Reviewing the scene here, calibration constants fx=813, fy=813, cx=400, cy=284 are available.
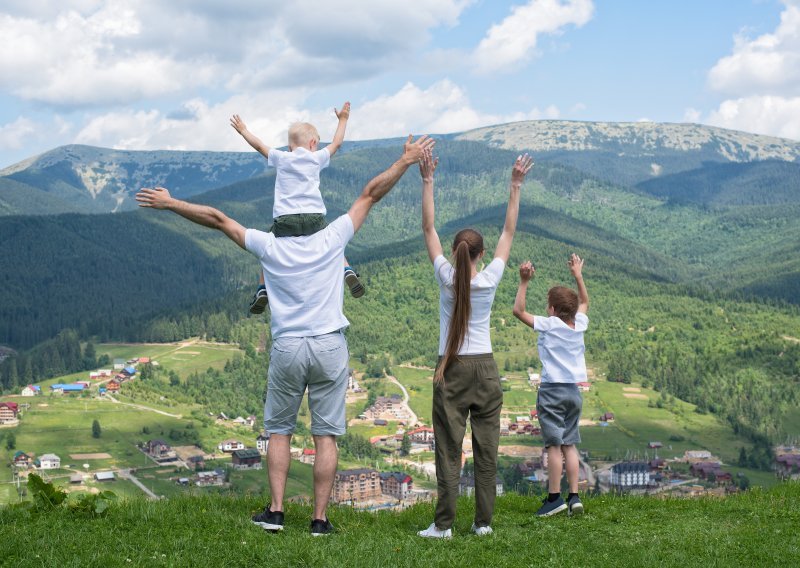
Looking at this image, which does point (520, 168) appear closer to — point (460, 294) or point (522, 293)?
point (522, 293)

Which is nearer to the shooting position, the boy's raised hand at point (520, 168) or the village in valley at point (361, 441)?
the boy's raised hand at point (520, 168)

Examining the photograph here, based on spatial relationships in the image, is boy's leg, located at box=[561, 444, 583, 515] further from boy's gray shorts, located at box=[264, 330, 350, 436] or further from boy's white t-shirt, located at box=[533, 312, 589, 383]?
boy's gray shorts, located at box=[264, 330, 350, 436]

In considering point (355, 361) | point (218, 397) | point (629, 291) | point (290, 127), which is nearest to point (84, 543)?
point (290, 127)

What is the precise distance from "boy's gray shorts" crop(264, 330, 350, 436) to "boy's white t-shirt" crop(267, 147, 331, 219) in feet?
4.03

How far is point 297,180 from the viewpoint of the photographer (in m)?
7.61

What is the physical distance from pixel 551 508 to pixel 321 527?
9.53 ft

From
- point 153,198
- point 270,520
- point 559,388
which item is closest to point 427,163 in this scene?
point 153,198

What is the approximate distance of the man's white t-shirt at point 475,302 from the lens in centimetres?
790

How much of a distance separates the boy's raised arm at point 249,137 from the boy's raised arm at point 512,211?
2.50m

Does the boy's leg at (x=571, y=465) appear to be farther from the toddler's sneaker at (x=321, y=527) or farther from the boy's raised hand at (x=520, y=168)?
the boy's raised hand at (x=520, y=168)

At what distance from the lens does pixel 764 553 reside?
24.0ft

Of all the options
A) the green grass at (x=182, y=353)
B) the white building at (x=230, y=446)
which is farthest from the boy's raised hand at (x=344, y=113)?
the green grass at (x=182, y=353)

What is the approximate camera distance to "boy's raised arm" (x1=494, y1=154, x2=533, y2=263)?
27.4 feet

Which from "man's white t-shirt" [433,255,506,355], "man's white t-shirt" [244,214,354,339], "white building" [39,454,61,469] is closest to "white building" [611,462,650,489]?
"white building" [39,454,61,469]
